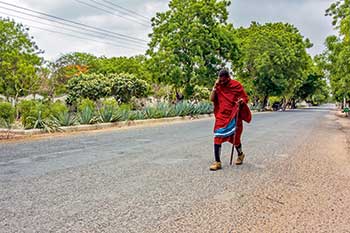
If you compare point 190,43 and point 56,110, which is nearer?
point 56,110

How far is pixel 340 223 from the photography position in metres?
3.88

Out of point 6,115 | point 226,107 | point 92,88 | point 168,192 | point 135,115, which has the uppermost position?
point 92,88

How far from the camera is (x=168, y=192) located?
4910mm

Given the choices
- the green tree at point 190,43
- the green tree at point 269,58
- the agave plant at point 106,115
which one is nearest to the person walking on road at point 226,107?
the agave plant at point 106,115

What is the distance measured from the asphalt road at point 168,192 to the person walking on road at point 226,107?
1.84 feet

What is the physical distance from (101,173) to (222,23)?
25682 mm

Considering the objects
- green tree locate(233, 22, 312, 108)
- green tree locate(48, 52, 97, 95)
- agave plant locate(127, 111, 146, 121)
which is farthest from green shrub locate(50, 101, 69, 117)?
green tree locate(233, 22, 312, 108)

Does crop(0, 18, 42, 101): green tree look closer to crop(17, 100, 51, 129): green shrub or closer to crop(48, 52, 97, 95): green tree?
crop(48, 52, 97, 95): green tree

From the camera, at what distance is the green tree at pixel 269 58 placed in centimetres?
4234

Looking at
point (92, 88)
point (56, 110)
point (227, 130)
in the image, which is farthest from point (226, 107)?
point (92, 88)

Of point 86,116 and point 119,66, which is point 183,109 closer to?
point 86,116

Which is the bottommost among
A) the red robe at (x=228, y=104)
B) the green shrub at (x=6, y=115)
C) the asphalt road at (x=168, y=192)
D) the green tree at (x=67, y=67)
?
the asphalt road at (x=168, y=192)

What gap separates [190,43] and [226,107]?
852 inches

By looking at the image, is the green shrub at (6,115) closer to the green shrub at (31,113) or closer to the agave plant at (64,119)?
the green shrub at (31,113)
